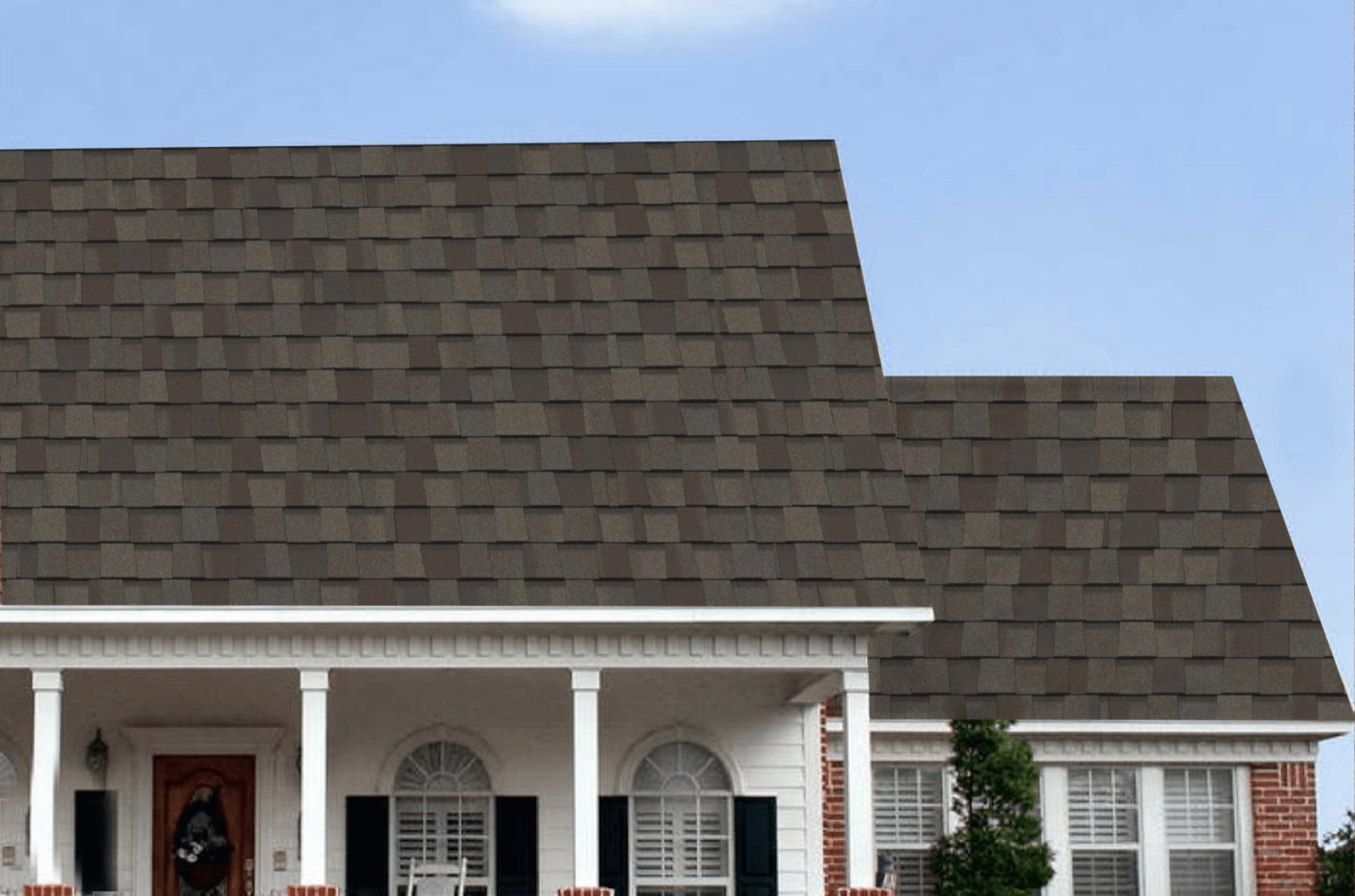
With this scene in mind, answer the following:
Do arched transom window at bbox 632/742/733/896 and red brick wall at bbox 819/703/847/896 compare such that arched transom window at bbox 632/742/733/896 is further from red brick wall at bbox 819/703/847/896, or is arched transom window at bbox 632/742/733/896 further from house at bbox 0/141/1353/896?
red brick wall at bbox 819/703/847/896

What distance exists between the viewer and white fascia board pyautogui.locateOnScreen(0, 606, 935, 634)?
19.8m

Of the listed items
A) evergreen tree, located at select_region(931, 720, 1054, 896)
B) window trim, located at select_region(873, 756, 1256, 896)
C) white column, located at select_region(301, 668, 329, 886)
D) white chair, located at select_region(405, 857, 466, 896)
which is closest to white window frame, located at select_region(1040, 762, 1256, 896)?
window trim, located at select_region(873, 756, 1256, 896)

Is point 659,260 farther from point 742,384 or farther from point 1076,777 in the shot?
point 1076,777

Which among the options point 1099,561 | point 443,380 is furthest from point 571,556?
point 1099,561

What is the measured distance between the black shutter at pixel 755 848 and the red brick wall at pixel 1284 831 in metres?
4.94

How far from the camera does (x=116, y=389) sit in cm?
2156

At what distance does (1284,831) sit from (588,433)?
8141 mm

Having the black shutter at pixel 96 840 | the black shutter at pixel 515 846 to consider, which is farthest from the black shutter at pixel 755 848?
the black shutter at pixel 96 840

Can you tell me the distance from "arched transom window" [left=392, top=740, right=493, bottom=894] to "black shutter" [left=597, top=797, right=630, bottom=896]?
1.07m

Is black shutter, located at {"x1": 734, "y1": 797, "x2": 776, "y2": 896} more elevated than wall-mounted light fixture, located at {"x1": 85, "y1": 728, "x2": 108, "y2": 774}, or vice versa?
wall-mounted light fixture, located at {"x1": 85, "y1": 728, "x2": 108, "y2": 774}

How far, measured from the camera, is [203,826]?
22562 mm

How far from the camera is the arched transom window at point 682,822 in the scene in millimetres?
22453

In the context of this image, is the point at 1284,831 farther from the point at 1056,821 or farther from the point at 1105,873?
the point at 1056,821

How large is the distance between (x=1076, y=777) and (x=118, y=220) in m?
10.8
